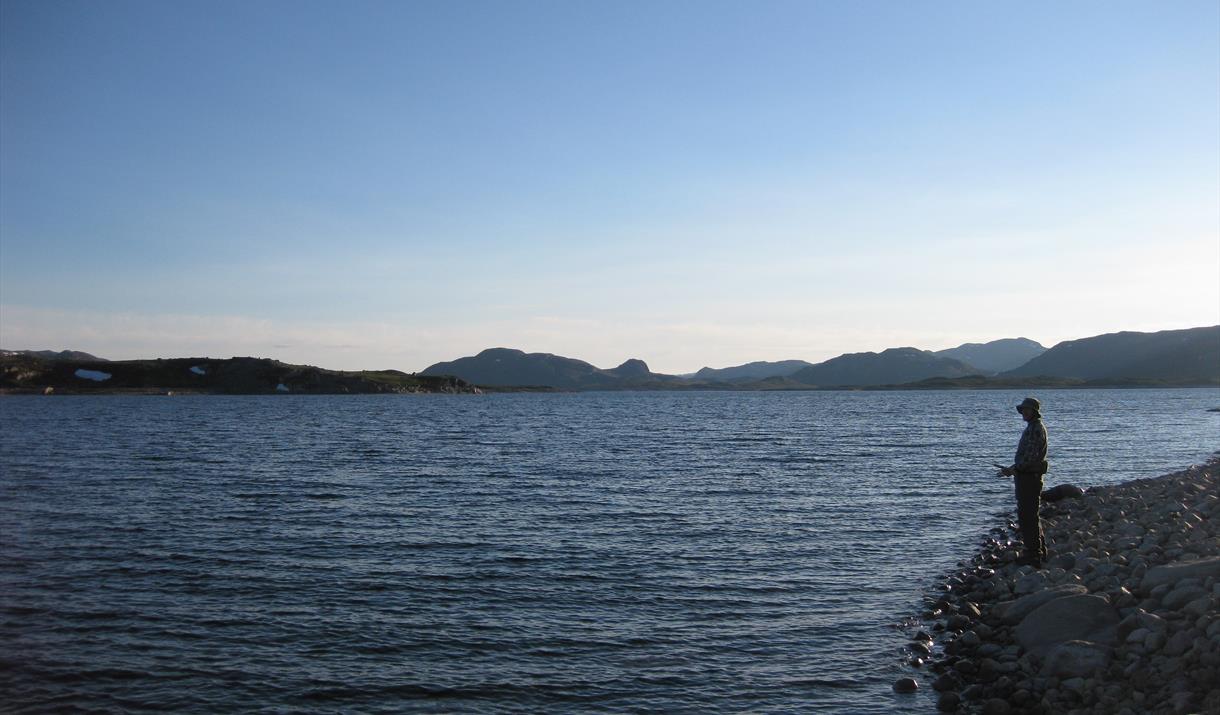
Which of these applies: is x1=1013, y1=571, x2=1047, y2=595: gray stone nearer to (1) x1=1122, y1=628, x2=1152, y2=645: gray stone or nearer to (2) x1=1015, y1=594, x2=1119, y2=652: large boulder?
(2) x1=1015, y1=594, x2=1119, y2=652: large boulder

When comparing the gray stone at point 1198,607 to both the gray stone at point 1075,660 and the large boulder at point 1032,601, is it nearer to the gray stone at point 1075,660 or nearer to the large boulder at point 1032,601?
the gray stone at point 1075,660

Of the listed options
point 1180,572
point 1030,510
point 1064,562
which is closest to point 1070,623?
point 1180,572

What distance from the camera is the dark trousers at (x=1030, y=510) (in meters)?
19.1

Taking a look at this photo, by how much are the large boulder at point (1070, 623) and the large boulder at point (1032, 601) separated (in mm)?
643

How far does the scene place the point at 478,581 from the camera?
67.9ft

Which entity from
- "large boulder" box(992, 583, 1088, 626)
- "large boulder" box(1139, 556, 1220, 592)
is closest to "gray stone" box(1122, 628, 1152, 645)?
"large boulder" box(1139, 556, 1220, 592)

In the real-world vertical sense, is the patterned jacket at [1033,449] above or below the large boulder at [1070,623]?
above

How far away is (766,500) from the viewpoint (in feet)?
111

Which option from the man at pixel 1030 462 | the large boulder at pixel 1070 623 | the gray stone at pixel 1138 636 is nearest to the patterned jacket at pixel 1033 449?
the man at pixel 1030 462

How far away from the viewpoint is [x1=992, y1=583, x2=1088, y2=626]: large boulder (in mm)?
16328

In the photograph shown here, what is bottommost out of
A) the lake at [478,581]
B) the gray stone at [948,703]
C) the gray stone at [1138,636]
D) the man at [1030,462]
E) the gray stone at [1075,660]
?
the gray stone at [948,703]

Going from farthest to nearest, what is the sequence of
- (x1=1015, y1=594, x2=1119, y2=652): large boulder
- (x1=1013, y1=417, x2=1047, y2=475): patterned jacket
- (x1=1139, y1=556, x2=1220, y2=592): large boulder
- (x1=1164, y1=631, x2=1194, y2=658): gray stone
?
(x1=1013, y1=417, x2=1047, y2=475): patterned jacket, (x1=1139, y1=556, x2=1220, y2=592): large boulder, (x1=1015, y1=594, x2=1119, y2=652): large boulder, (x1=1164, y1=631, x2=1194, y2=658): gray stone

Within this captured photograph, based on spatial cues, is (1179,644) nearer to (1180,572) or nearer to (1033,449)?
(1180,572)

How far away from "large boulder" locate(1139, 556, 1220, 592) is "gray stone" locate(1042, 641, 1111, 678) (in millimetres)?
2814
